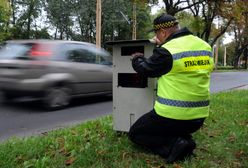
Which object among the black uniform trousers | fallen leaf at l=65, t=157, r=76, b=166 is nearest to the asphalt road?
fallen leaf at l=65, t=157, r=76, b=166

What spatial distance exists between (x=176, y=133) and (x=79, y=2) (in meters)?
44.7

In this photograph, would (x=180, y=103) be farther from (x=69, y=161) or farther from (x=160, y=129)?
(x=69, y=161)

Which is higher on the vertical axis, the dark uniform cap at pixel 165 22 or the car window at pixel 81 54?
the dark uniform cap at pixel 165 22

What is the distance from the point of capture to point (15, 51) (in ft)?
29.7

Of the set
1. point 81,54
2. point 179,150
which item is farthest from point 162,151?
point 81,54

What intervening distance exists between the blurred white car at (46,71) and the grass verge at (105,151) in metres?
2.73

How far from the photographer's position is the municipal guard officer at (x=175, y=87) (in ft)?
14.1

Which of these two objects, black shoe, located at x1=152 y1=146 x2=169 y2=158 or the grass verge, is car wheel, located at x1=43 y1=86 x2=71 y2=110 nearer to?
the grass verge

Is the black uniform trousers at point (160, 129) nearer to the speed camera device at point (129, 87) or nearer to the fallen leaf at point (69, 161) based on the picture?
the speed camera device at point (129, 87)

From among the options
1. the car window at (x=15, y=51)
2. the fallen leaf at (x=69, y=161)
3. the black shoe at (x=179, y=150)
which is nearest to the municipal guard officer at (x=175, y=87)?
the black shoe at (x=179, y=150)

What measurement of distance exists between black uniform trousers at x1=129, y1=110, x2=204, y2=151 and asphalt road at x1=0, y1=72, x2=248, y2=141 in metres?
2.50

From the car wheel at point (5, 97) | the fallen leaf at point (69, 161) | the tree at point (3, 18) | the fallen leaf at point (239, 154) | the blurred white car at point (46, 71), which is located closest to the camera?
the fallen leaf at point (69, 161)

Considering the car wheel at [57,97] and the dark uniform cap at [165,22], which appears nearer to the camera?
the dark uniform cap at [165,22]

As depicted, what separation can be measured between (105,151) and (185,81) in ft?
4.02
